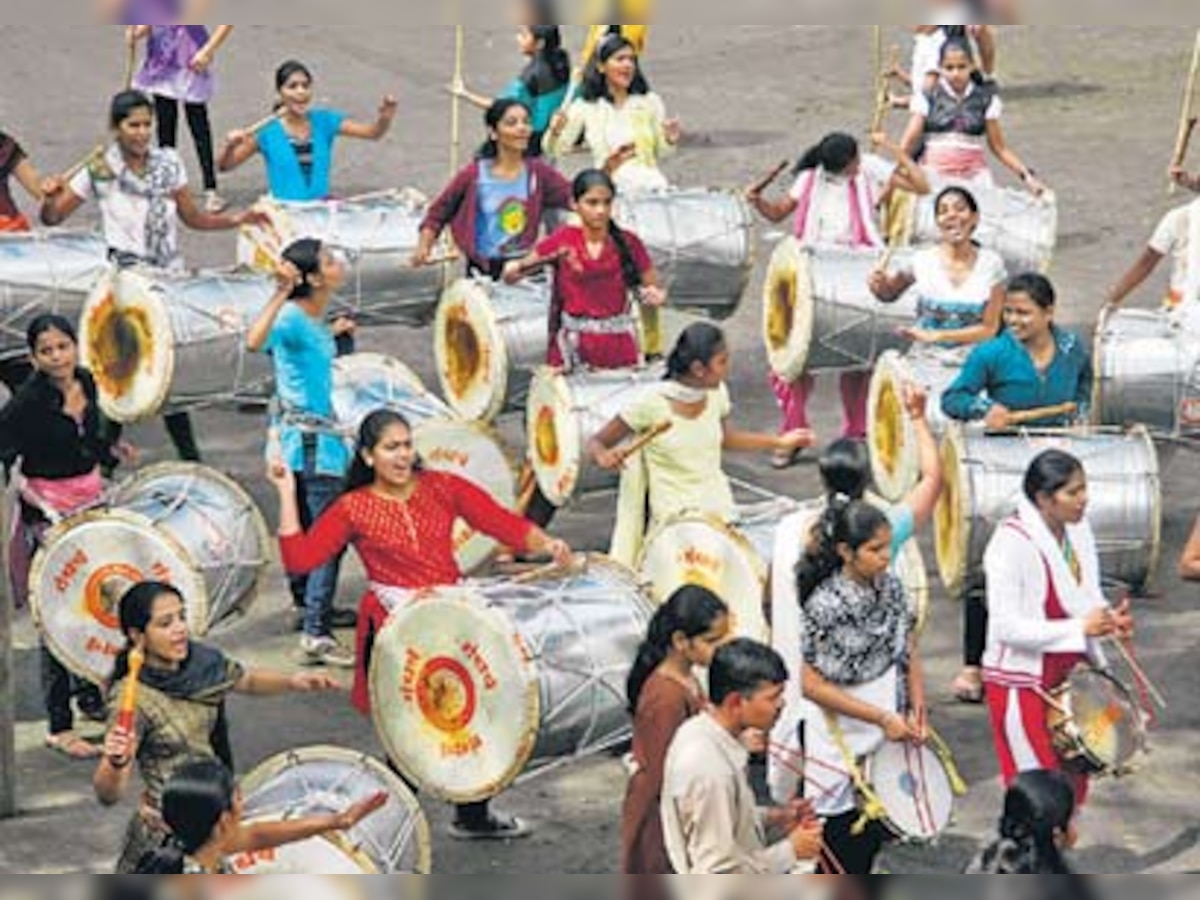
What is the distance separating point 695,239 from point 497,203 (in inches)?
54.7

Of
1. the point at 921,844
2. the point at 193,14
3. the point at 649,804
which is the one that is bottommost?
the point at 921,844

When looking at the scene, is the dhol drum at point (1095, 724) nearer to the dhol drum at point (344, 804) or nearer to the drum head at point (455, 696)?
the drum head at point (455, 696)

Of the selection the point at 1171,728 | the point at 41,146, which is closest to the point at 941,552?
the point at 1171,728

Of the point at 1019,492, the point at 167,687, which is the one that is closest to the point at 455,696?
the point at 167,687

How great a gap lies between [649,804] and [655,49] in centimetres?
1589

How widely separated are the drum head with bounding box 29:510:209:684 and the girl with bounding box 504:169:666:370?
104 inches

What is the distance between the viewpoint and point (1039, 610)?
435 inches

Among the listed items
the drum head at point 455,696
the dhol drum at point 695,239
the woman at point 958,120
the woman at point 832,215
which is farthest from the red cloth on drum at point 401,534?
the woman at point 958,120

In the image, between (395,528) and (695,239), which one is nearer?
(395,528)

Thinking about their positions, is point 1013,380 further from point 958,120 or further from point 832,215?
point 958,120

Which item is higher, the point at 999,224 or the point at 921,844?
the point at 999,224

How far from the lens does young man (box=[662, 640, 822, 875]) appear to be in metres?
9.29

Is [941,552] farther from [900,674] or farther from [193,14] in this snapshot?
[193,14]

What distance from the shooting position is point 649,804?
971cm
